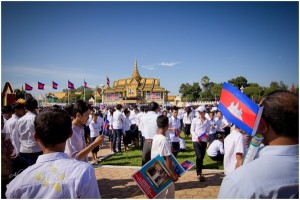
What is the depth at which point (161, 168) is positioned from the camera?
3.63m

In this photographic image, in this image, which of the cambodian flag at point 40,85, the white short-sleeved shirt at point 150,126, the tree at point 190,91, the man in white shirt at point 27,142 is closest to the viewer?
the man in white shirt at point 27,142

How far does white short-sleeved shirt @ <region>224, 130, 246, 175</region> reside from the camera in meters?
3.87

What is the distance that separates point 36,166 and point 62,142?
27 cm

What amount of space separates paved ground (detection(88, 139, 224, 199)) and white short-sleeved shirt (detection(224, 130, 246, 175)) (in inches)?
63.2

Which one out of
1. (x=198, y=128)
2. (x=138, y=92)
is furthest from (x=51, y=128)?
(x=138, y=92)

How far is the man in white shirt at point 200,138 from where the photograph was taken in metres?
6.24

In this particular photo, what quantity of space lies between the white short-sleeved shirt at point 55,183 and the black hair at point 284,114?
4.85ft

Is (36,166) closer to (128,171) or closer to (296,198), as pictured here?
(296,198)

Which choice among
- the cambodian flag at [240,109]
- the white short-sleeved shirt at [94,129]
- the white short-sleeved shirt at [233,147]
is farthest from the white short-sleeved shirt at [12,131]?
the cambodian flag at [240,109]

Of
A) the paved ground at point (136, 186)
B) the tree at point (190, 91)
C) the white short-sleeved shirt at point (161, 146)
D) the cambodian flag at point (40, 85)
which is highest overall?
the tree at point (190, 91)

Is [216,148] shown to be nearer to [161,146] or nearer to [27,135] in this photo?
[161,146]

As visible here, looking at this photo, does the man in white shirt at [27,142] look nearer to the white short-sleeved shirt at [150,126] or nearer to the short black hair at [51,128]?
the white short-sleeved shirt at [150,126]

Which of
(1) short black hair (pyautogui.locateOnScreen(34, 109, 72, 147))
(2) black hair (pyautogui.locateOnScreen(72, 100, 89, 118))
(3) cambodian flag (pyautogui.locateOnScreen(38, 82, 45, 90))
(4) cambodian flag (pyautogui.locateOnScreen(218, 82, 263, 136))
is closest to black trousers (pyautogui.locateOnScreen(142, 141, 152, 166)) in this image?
(2) black hair (pyautogui.locateOnScreen(72, 100, 89, 118))

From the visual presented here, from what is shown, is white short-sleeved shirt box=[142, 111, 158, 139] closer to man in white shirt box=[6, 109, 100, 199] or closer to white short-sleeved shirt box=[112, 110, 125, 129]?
white short-sleeved shirt box=[112, 110, 125, 129]
